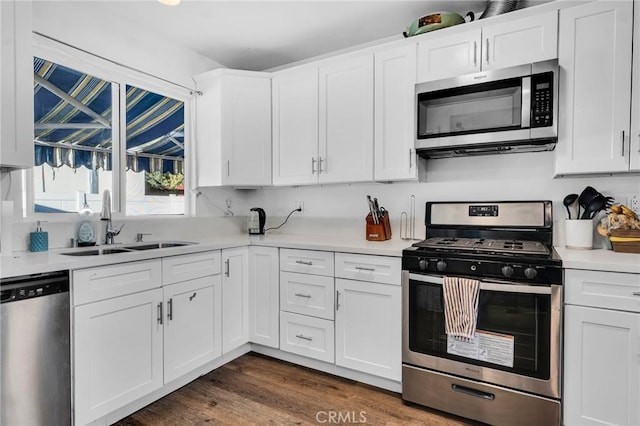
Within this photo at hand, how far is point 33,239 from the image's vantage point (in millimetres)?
2002

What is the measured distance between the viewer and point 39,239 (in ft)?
6.63

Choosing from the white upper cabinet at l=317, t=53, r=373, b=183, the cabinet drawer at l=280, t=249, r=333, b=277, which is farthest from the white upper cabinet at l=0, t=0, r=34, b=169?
the white upper cabinet at l=317, t=53, r=373, b=183

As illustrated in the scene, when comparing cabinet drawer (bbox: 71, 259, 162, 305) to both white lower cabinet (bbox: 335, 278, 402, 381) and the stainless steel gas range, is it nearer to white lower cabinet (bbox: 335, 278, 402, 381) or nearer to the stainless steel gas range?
white lower cabinet (bbox: 335, 278, 402, 381)

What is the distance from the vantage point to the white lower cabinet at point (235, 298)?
8.27 ft

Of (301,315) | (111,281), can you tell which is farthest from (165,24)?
(301,315)

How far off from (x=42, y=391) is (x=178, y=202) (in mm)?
1752

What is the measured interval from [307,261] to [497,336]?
49.1 inches

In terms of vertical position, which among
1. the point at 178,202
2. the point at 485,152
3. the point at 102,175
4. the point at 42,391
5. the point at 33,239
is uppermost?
the point at 485,152

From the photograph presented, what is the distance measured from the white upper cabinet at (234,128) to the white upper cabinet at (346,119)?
0.56 m

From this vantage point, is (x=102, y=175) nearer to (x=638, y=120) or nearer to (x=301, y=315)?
(x=301, y=315)

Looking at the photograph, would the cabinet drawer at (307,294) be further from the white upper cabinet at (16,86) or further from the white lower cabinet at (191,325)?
the white upper cabinet at (16,86)

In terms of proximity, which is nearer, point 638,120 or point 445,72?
point 638,120

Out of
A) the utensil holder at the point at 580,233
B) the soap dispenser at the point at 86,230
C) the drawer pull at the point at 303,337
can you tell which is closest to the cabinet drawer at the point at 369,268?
the drawer pull at the point at 303,337

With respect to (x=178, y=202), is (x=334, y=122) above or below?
above
